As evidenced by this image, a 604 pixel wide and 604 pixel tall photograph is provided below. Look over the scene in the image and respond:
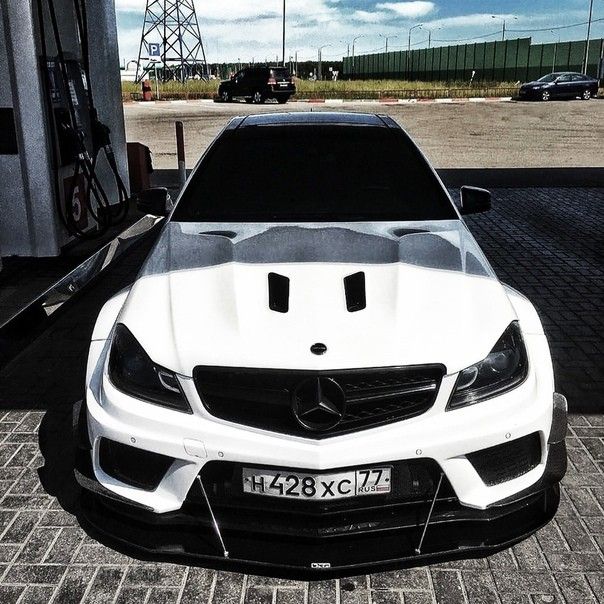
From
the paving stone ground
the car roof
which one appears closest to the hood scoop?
the paving stone ground

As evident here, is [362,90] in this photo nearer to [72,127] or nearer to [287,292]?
[72,127]

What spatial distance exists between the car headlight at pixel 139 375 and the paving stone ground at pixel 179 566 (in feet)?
2.44

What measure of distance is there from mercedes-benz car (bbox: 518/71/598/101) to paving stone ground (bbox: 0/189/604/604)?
101ft

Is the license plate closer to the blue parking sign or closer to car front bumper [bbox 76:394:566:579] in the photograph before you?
car front bumper [bbox 76:394:566:579]

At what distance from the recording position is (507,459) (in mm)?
2621

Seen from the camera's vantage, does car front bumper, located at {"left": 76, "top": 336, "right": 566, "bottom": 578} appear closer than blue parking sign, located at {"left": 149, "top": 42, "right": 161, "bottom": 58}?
Yes

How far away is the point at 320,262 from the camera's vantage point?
10.2 feet

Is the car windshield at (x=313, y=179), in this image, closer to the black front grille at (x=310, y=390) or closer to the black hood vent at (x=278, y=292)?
the black hood vent at (x=278, y=292)

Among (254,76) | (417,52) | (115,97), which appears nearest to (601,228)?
(115,97)

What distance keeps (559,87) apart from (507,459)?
112 feet

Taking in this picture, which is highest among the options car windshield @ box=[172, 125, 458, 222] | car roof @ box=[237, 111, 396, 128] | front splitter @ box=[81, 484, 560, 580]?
car roof @ box=[237, 111, 396, 128]

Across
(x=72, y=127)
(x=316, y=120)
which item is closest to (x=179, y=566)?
(x=316, y=120)

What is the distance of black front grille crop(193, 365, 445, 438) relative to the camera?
248cm

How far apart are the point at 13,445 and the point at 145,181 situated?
24.1 ft
